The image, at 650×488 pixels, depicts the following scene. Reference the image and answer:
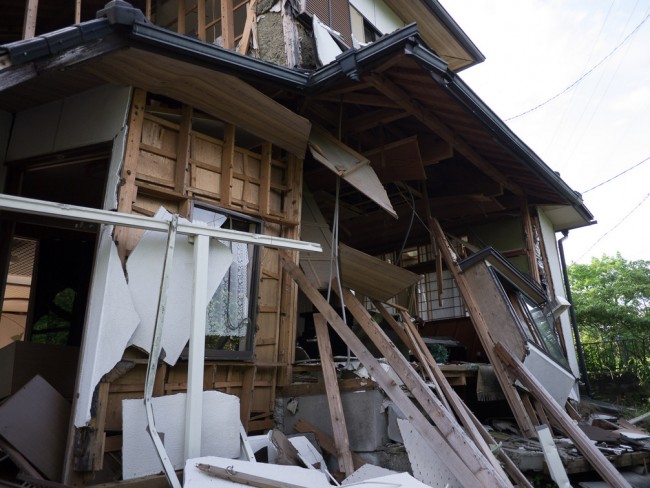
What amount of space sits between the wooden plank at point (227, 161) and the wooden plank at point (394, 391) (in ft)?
2.79

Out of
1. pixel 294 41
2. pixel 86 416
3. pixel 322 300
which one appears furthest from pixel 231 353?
pixel 294 41

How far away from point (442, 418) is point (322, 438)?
4.55ft

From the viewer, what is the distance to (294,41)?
21.8 ft

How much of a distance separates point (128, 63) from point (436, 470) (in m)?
4.44

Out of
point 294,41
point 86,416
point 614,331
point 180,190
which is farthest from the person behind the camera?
point 614,331

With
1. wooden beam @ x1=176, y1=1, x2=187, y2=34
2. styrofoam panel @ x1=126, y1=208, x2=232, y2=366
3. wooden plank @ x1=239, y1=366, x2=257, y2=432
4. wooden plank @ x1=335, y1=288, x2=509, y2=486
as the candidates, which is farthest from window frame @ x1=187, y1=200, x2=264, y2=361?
wooden beam @ x1=176, y1=1, x2=187, y2=34

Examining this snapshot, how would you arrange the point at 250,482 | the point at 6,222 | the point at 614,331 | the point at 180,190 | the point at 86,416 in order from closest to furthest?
the point at 250,482, the point at 86,416, the point at 180,190, the point at 6,222, the point at 614,331

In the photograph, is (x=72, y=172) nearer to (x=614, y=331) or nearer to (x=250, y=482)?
(x=250, y=482)

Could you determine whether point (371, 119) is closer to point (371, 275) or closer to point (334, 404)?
point (371, 275)

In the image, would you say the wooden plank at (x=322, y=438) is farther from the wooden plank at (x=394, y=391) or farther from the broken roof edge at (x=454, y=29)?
the broken roof edge at (x=454, y=29)

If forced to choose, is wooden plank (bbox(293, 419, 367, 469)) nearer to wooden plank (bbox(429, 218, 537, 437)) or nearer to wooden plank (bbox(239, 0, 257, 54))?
wooden plank (bbox(429, 218, 537, 437))

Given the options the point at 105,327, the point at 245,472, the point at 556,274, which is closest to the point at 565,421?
the point at 245,472

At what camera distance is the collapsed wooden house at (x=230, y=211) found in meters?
3.94

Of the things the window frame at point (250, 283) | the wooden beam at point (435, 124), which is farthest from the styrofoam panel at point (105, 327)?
the wooden beam at point (435, 124)
